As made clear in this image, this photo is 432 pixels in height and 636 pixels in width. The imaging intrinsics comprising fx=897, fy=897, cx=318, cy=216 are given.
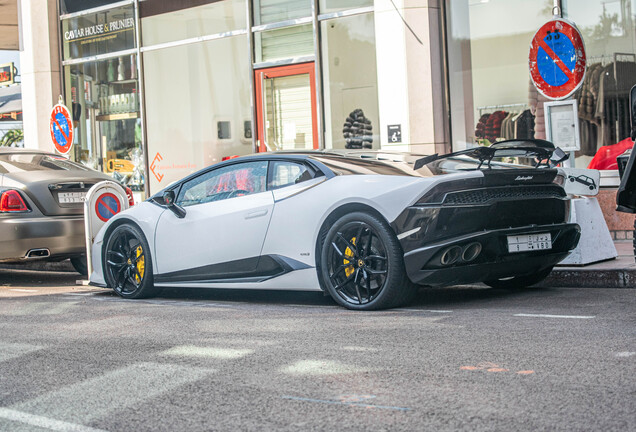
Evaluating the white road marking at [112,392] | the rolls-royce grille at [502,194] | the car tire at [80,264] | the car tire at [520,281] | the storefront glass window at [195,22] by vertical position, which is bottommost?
the white road marking at [112,392]

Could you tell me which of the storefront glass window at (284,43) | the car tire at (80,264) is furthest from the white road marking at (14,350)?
the storefront glass window at (284,43)

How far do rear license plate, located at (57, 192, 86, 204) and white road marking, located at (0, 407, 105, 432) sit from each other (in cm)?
602

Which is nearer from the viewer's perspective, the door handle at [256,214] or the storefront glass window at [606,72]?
the door handle at [256,214]

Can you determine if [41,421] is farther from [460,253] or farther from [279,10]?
[279,10]

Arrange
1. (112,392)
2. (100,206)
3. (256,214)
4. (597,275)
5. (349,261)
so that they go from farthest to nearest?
(100,206) → (597,275) → (256,214) → (349,261) → (112,392)

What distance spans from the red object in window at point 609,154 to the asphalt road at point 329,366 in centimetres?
460

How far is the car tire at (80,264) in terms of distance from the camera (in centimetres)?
1069

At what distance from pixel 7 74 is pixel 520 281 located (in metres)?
58.1

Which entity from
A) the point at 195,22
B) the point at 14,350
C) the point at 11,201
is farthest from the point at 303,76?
the point at 14,350

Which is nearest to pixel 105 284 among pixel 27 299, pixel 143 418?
pixel 27 299

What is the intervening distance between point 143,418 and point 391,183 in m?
3.09

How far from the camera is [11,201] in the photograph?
31.1 feet

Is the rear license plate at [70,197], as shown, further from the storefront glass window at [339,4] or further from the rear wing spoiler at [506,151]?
the storefront glass window at [339,4]

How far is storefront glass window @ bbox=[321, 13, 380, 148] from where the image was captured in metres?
13.3
